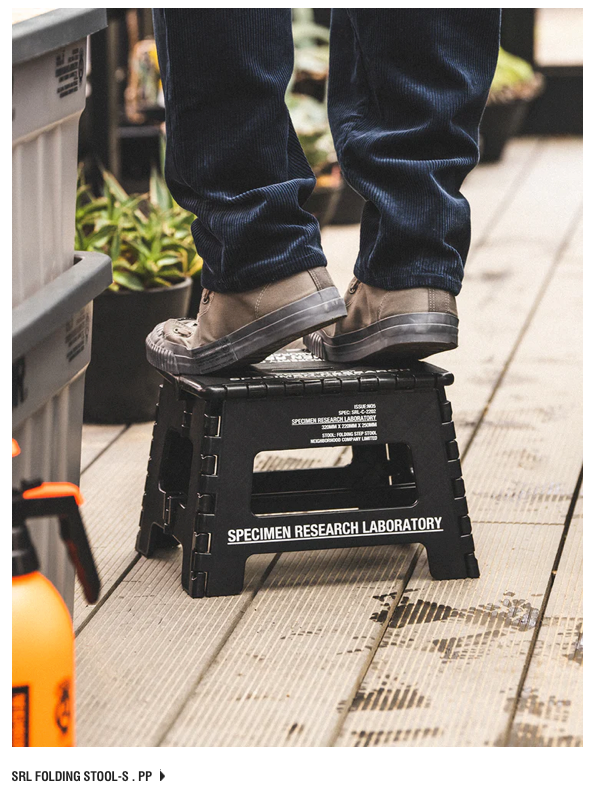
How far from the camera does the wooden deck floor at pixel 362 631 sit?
1.20m

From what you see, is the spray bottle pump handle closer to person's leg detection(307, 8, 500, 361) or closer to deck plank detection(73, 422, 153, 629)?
deck plank detection(73, 422, 153, 629)

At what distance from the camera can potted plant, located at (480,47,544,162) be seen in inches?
192

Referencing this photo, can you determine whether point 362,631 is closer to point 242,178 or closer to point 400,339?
point 400,339

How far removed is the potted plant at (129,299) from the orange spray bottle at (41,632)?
112 centimetres

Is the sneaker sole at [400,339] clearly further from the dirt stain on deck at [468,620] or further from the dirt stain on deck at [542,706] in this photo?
the dirt stain on deck at [542,706]

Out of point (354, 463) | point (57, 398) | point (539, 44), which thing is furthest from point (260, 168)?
point (539, 44)

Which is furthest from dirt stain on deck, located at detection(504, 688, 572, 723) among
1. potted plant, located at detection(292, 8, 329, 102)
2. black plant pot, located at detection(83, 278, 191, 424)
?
potted plant, located at detection(292, 8, 329, 102)

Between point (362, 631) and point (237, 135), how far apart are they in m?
0.65

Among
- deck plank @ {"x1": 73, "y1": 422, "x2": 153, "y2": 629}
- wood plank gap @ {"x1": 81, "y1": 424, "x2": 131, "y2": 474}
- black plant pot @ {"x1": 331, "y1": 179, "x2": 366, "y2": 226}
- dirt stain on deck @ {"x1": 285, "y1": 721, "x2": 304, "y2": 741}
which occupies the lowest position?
black plant pot @ {"x1": 331, "y1": 179, "x2": 366, "y2": 226}

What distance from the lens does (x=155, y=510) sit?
1.65 meters

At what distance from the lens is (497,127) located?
486cm

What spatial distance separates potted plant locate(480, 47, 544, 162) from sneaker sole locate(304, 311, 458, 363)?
343 centimetres

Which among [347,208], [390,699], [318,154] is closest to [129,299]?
[390,699]
